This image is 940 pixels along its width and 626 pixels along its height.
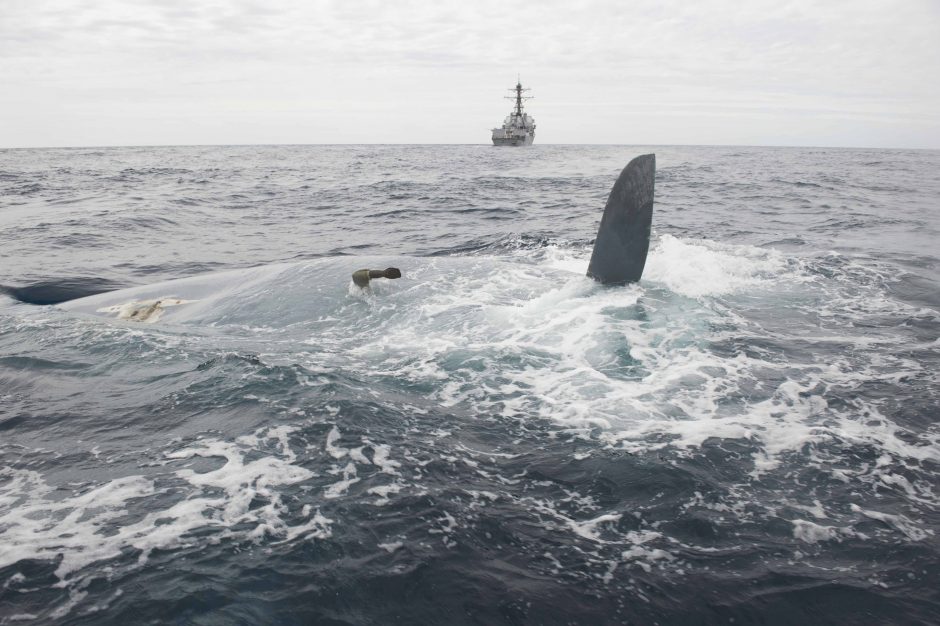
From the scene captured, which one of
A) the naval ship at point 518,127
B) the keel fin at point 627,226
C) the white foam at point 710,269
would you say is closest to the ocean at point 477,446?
the white foam at point 710,269

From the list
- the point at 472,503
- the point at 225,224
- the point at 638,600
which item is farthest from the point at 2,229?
the point at 638,600

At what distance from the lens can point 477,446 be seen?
20.0 feet

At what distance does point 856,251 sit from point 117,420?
708 inches

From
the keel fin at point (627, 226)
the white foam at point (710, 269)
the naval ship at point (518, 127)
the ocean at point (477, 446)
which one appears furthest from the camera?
the naval ship at point (518, 127)

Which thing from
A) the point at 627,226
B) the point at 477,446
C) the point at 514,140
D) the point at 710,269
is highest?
the point at 514,140

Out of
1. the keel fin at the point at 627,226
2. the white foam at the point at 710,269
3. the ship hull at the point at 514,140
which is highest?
the ship hull at the point at 514,140

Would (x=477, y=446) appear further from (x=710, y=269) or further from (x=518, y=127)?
(x=518, y=127)

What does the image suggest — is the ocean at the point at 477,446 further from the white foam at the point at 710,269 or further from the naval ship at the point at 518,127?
the naval ship at the point at 518,127

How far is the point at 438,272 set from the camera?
12.5 m

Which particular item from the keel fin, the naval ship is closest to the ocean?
the keel fin

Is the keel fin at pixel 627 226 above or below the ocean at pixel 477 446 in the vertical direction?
above

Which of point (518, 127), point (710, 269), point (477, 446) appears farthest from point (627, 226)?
point (518, 127)

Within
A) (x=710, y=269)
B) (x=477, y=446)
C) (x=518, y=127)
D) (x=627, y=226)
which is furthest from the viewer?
(x=518, y=127)

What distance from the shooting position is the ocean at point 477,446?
4094mm
